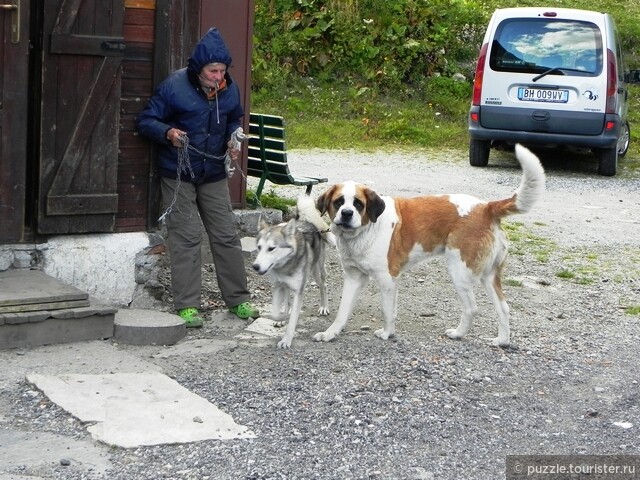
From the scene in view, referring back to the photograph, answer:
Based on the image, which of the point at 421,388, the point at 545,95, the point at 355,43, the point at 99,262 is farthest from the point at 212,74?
the point at 355,43

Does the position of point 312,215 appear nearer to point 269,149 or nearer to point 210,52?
point 210,52

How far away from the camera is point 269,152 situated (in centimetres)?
1027

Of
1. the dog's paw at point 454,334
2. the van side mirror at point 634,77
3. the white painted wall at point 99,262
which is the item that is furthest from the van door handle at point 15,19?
the van side mirror at point 634,77

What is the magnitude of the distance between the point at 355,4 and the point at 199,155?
1262 centimetres

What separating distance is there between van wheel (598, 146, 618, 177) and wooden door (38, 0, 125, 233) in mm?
9077

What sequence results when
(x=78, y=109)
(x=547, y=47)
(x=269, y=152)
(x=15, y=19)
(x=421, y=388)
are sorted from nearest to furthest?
(x=421, y=388), (x=15, y=19), (x=78, y=109), (x=269, y=152), (x=547, y=47)

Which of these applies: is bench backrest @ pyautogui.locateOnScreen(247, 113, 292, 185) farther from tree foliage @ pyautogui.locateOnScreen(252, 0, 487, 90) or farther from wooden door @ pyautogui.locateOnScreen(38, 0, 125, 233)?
tree foliage @ pyautogui.locateOnScreen(252, 0, 487, 90)

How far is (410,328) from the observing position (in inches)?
308

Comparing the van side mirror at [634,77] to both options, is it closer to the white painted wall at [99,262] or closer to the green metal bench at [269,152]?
the green metal bench at [269,152]

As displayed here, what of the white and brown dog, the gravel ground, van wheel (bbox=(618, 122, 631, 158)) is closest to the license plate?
van wheel (bbox=(618, 122, 631, 158))

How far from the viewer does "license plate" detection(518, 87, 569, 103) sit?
14445 mm

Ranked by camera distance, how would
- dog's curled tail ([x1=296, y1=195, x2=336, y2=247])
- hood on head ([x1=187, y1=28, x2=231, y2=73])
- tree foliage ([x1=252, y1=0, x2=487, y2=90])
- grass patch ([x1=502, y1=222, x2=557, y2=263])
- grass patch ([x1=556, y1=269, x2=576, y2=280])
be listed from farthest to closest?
tree foliage ([x1=252, y1=0, x2=487, y2=90]) → grass patch ([x1=502, y1=222, x2=557, y2=263]) → grass patch ([x1=556, y1=269, x2=576, y2=280]) → dog's curled tail ([x1=296, y1=195, x2=336, y2=247]) → hood on head ([x1=187, y1=28, x2=231, y2=73])

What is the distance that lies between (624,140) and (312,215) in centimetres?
980

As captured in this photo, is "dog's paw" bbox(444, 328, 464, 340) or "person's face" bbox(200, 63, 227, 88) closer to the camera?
"person's face" bbox(200, 63, 227, 88)
